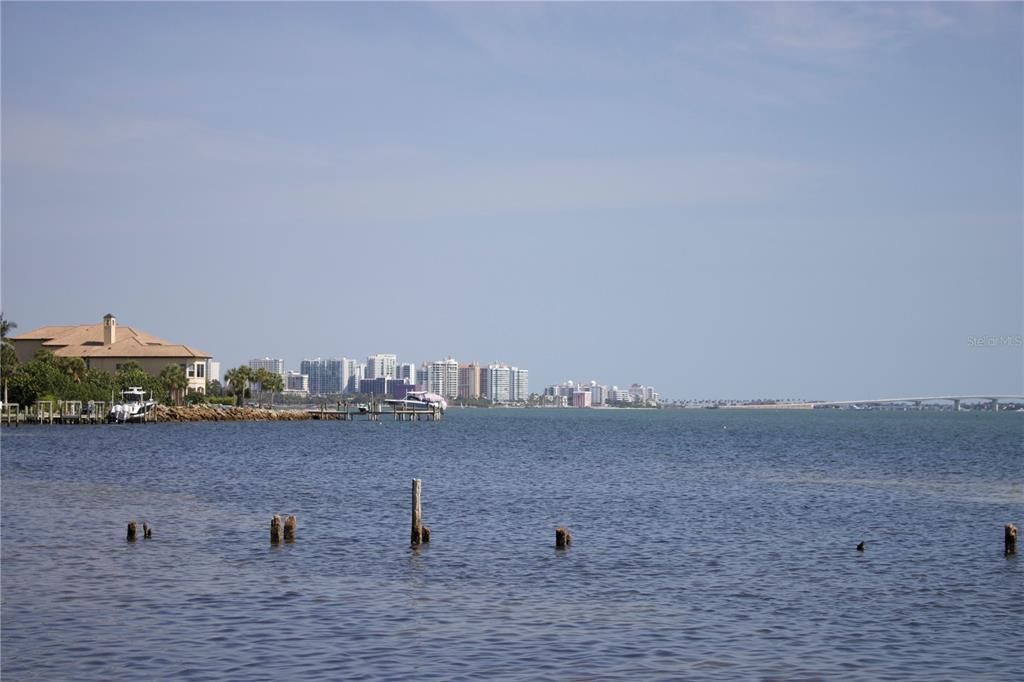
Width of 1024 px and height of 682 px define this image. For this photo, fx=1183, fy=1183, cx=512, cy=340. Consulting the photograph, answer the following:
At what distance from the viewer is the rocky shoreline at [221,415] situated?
15325cm

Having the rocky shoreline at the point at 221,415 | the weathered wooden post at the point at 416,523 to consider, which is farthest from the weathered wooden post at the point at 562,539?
the rocky shoreline at the point at 221,415

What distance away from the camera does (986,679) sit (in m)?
19.6

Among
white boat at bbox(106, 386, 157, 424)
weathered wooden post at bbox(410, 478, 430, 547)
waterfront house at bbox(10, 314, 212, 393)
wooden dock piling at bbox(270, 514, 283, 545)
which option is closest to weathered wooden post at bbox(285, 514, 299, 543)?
wooden dock piling at bbox(270, 514, 283, 545)

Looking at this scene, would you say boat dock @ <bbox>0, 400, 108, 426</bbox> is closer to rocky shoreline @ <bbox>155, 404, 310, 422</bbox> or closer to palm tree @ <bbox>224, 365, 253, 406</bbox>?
rocky shoreline @ <bbox>155, 404, 310, 422</bbox>

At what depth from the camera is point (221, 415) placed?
16788 cm

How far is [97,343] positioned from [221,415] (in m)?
30.2

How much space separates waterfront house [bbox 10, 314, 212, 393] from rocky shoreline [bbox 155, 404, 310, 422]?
37.7ft

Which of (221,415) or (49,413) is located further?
(221,415)

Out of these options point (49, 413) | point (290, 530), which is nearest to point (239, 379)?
point (49, 413)

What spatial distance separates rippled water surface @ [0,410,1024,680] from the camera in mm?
20562

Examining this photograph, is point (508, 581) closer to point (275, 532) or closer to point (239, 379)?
point (275, 532)

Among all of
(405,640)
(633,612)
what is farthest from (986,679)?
(405,640)

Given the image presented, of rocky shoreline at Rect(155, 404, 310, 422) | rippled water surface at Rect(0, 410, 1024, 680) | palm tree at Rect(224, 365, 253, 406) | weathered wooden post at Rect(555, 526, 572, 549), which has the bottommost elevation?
rippled water surface at Rect(0, 410, 1024, 680)

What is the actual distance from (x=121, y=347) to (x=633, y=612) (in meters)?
168
